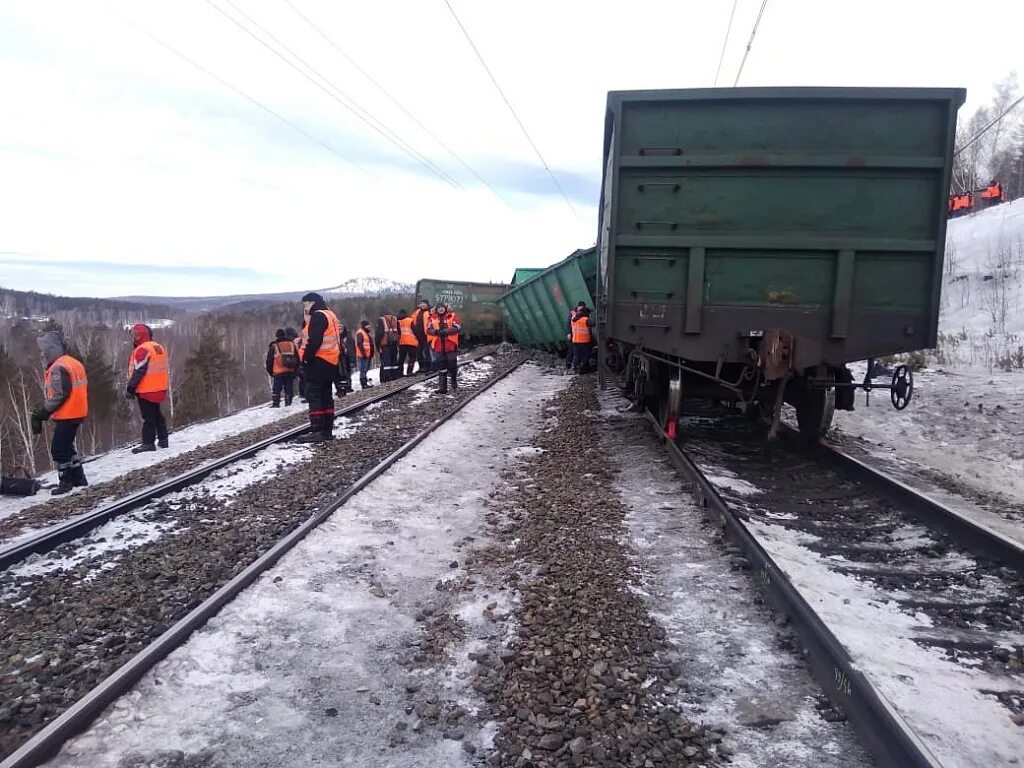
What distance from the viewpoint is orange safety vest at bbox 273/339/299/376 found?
12.7 meters

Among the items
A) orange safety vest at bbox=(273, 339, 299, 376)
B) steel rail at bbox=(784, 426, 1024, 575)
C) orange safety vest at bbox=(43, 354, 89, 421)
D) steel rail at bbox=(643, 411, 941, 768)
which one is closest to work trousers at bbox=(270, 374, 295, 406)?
orange safety vest at bbox=(273, 339, 299, 376)

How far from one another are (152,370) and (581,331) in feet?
27.7

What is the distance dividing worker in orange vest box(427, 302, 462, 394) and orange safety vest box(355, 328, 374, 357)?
440 cm

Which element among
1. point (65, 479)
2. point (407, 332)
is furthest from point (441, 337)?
point (65, 479)

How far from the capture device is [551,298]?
55.9 ft

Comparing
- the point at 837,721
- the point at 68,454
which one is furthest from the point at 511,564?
the point at 68,454

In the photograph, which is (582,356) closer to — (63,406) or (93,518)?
(63,406)

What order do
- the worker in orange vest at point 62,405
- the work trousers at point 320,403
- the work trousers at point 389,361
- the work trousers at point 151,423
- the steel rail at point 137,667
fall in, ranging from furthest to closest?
the work trousers at point 389,361 → the work trousers at point 151,423 → the work trousers at point 320,403 → the worker in orange vest at point 62,405 → the steel rail at point 137,667

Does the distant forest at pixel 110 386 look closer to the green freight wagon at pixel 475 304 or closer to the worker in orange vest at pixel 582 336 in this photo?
→ the green freight wagon at pixel 475 304

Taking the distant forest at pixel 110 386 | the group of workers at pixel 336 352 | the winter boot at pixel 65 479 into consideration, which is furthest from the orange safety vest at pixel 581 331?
the distant forest at pixel 110 386

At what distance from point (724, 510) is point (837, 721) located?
6.85 ft

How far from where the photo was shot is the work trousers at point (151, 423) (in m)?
8.27

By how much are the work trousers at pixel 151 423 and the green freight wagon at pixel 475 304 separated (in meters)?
16.0

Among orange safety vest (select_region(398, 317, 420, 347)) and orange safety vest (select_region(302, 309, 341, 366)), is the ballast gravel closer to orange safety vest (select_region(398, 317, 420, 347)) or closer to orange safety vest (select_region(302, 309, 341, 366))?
orange safety vest (select_region(302, 309, 341, 366))
